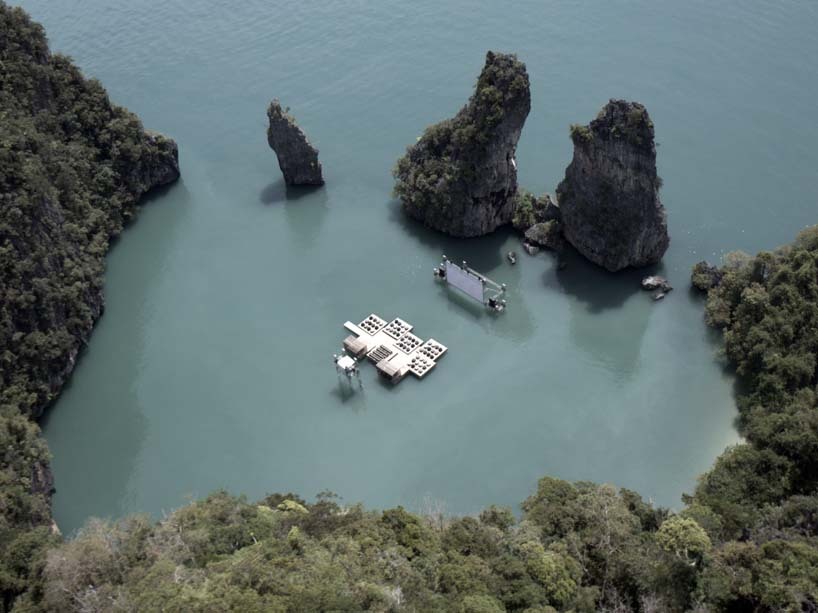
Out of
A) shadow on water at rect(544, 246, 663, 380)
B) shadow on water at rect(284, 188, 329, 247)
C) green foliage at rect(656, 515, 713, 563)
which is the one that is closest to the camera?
green foliage at rect(656, 515, 713, 563)

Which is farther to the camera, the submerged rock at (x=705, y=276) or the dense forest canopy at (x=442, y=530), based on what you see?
the submerged rock at (x=705, y=276)

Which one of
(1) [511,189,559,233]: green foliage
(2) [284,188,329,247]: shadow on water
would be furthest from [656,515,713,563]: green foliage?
(2) [284,188,329,247]: shadow on water

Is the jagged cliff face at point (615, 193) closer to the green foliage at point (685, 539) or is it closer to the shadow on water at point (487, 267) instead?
the shadow on water at point (487, 267)

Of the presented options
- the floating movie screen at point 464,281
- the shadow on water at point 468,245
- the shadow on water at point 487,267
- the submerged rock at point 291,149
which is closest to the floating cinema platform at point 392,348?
the shadow on water at point 487,267

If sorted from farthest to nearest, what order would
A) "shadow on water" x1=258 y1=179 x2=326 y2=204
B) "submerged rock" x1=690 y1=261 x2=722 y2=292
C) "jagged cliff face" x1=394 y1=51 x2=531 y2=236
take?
"shadow on water" x1=258 y1=179 x2=326 y2=204
"jagged cliff face" x1=394 y1=51 x2=531 y2=236
"submerged rock" x1=690 y1=261 x2=722 y2=292

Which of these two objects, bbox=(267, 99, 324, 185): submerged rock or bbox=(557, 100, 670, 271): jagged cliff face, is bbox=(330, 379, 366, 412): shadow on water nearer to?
bbox=(557, 100, 670, 271): jagged cliff face

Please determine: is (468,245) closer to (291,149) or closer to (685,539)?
(291,149)

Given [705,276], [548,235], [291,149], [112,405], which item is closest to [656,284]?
[705,276]
